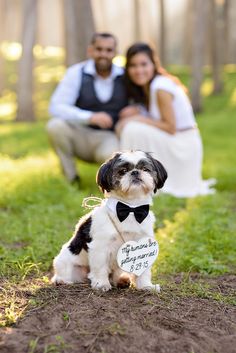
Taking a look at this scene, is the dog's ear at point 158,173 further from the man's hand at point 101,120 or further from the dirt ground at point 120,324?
the man's hand at point 101,120

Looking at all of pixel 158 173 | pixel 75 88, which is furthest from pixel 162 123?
pixel 158 173

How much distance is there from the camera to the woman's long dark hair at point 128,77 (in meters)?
7.18

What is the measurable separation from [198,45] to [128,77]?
9.54 meters

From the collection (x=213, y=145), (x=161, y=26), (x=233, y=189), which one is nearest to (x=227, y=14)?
(x=161, y=26)

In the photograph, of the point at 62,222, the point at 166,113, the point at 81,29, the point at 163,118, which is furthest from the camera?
the point at 81,29

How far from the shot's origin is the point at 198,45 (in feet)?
53.9

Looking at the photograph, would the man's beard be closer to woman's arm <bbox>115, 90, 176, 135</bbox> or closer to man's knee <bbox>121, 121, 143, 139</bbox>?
woman's arm <bbox>115, 90, 176, 135</bbox>

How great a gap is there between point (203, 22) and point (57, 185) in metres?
10.6

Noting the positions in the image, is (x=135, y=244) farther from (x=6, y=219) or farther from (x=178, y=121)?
(x=178, y=121)

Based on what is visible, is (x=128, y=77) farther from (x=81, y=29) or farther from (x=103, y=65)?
(x=81, y=29)

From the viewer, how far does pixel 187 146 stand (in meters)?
7.68

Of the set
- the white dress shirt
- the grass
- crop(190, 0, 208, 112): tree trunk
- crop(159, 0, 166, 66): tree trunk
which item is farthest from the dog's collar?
crop(159, 0, 166, 66): tree trunk

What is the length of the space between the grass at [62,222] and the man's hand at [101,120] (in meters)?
0.93

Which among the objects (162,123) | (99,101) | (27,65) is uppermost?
(99,101)
